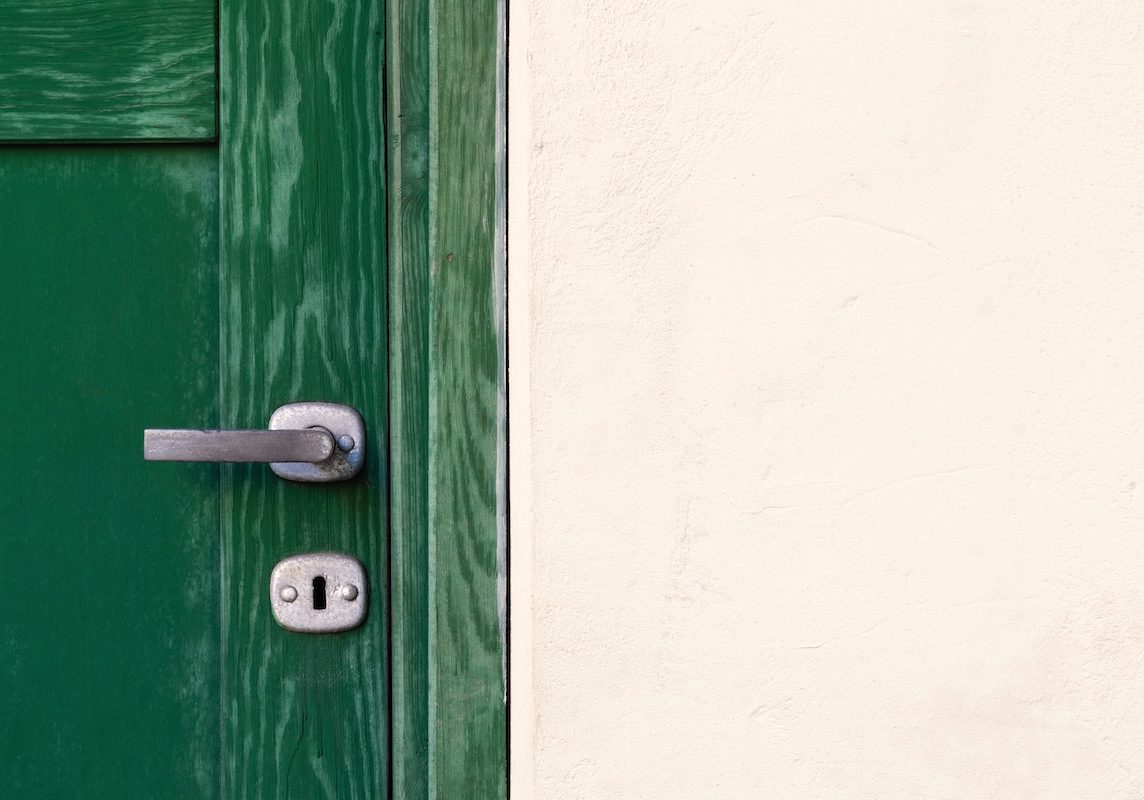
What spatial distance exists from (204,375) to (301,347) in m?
0.09

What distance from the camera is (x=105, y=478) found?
34.0 inches

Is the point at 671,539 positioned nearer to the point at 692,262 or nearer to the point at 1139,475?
the point at 692,262

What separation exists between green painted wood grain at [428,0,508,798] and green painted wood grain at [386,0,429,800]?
2.5 inches

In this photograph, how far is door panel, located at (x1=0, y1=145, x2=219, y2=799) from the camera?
2.82ft

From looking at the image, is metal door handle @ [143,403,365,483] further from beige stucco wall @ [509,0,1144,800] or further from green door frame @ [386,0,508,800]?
beige stucco wall @ [509,0,1144,800]

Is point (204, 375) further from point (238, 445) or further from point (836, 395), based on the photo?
point (836, 395)

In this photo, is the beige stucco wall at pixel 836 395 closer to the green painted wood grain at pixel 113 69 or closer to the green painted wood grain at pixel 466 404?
the green painted wood grain at pixel 466 404

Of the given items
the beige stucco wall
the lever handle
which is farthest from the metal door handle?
the beige stucco wall

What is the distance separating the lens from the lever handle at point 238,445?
0.77m

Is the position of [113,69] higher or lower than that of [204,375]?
higher

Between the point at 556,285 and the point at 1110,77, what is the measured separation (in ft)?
1.38

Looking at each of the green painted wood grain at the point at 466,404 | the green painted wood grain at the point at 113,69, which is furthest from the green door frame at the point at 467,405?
the green painted wood grain at the point at 113,69

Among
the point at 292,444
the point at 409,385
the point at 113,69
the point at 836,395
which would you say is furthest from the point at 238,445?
the point at 836,395

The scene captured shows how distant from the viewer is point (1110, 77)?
2.27 ft
